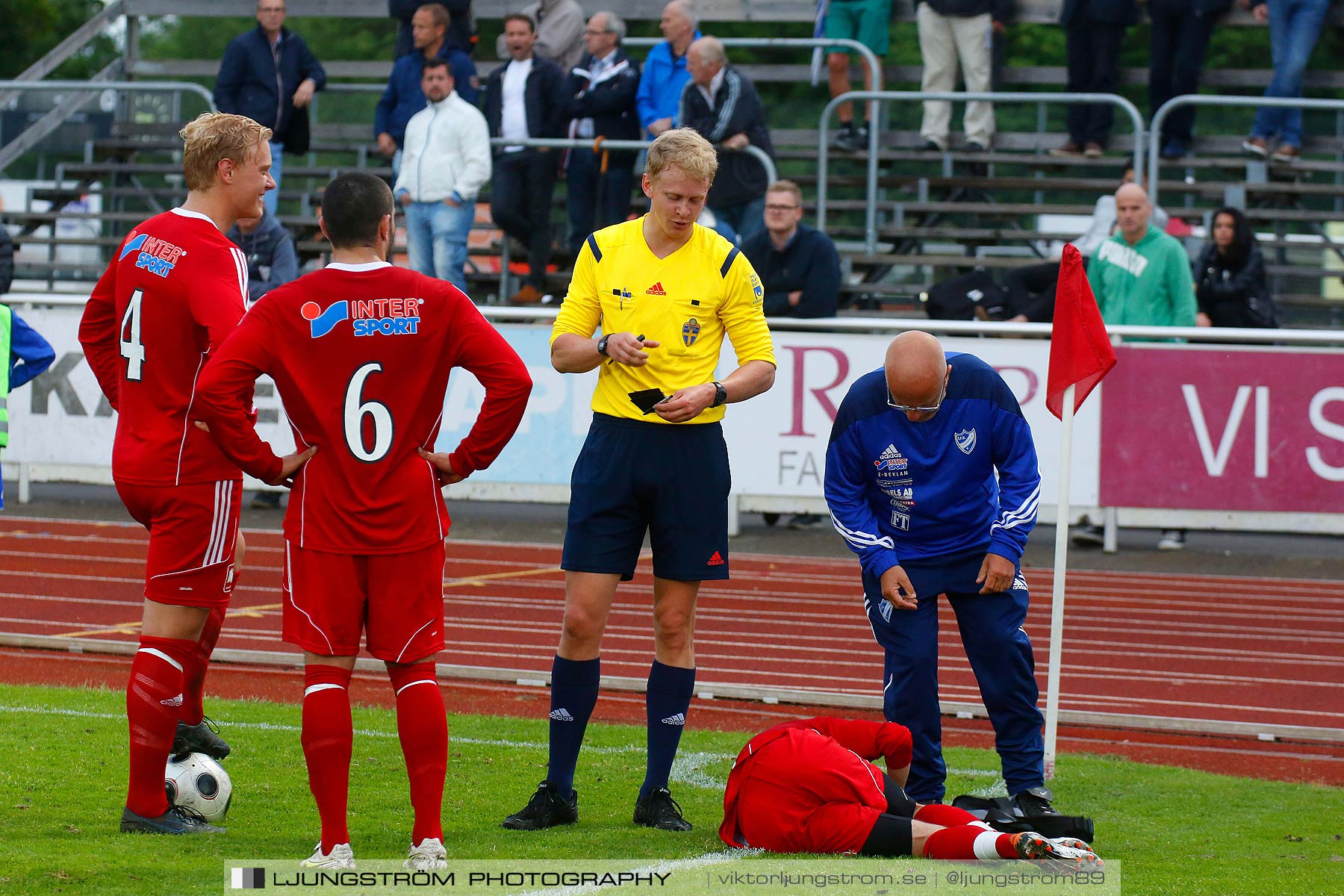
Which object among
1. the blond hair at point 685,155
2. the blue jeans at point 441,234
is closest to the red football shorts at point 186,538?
the blond hair at point 685,155

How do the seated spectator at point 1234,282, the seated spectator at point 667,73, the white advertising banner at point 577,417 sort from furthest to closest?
the seated spectator at point 667,73
the seated spectator at point 1234,282
the white advertising banner at point 577,417

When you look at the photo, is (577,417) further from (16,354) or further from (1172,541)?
(16,354)

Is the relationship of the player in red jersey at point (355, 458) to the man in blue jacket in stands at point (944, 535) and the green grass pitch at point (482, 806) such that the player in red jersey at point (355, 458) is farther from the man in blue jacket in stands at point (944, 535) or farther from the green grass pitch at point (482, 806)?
the man in blue jacket in stands at point (944, 535)

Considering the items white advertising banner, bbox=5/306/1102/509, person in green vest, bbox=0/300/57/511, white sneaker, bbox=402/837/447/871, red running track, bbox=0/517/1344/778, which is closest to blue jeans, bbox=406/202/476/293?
A: white advertising banner, bbox=5/306/1102/509

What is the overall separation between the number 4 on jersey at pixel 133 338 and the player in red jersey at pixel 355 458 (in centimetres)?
68

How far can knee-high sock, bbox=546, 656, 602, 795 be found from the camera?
224 inches

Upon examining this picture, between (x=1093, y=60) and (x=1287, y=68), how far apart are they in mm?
1778

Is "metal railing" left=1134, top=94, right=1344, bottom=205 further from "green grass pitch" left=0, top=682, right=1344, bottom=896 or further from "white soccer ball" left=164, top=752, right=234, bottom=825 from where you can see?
"white soccer ball" left=164, top=752, right=234, bottom=825

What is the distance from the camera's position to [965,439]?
5.79 metres

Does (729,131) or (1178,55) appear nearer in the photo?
(729,131)

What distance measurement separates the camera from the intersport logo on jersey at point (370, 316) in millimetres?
4707

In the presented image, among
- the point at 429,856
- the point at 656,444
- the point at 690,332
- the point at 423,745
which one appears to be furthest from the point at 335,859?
the point at 690,332

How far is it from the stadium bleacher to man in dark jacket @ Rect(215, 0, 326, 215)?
6.98 ft

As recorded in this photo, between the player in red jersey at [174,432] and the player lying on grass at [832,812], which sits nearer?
the player lying on grass at [832,812]
